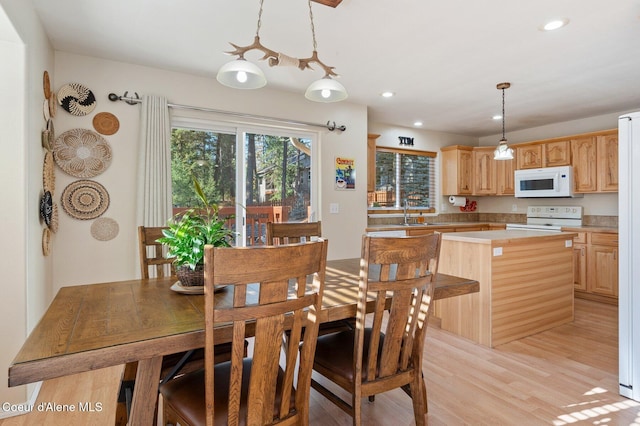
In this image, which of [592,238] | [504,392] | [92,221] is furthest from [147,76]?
[592,238]

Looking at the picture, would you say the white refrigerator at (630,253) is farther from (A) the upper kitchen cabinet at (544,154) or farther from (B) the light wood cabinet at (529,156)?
(B) the light wood cabinet at (529,156)

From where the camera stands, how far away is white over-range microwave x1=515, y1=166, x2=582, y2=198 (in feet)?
15.9

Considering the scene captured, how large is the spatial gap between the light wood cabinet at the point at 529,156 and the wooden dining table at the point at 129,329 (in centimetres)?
440

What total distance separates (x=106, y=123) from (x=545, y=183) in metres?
5.49

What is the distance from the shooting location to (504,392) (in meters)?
2.22

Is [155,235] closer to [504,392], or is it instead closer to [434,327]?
[504,392]

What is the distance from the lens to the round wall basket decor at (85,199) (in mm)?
2906

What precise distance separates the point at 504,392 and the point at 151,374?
209cm

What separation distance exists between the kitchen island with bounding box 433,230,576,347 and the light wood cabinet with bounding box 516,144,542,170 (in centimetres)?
216

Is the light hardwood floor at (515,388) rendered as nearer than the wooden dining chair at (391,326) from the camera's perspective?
No

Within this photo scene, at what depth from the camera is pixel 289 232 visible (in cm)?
252

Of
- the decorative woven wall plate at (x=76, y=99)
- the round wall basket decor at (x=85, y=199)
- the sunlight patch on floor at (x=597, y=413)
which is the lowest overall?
the sunlight patch on floor at (x=597, y=413)

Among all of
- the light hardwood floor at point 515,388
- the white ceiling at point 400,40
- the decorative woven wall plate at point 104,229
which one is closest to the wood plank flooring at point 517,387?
the light hardwood floor at point 515,388

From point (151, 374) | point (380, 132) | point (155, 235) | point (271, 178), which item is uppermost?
point (380, 132)
